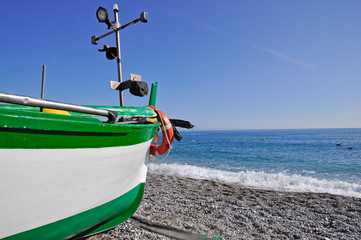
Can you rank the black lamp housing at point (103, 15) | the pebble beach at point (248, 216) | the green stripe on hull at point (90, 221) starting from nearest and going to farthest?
the green stripe on hull at point (90, 221) → the pebble beach at point (248, 216) → the black lamp housing at point (103, 15)

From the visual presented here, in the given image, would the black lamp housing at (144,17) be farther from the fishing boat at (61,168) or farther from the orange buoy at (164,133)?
the fishing boat at (61,168)

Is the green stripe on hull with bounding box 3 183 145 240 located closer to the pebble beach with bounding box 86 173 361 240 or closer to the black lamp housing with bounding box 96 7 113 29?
the pebble beach with bounding box 86 173 361 240

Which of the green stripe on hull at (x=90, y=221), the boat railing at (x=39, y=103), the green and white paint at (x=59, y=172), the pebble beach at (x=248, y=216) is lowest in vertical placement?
the pebble beach at (x=248, y=216)

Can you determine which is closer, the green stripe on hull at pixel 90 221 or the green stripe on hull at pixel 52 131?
the green stripe on hull at pixel 52 131

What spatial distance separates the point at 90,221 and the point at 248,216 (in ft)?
12.8

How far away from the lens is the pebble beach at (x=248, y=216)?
3809mm

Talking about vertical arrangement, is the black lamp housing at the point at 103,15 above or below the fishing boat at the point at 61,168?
above

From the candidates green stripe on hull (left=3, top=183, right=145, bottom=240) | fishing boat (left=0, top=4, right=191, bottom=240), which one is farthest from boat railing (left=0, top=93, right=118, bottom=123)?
green stripe on hull (left=3, top=183, right=145, bottom=240)

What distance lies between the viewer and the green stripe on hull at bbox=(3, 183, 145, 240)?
1.79m

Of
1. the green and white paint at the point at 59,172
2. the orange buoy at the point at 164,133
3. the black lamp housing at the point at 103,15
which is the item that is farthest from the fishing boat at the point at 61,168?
the black lamp housing at the point at 103,15

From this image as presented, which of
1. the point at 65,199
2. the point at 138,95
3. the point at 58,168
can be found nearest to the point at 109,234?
the point at 65,199

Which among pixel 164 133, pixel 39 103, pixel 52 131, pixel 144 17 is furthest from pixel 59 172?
pixel 144 17

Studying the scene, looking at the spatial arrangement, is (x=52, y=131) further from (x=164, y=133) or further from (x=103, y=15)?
(x=103, y=15)

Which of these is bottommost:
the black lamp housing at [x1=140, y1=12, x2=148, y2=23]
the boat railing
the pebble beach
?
the pebble beach
